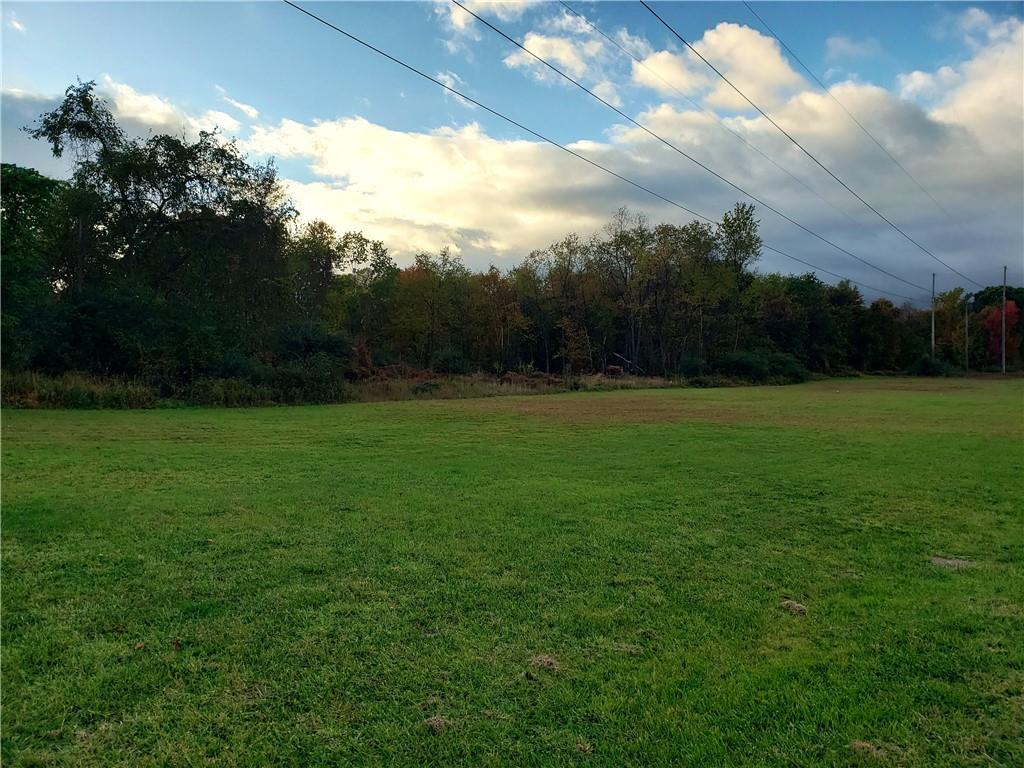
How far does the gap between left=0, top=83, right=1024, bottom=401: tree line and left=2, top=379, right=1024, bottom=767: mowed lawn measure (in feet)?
56.6

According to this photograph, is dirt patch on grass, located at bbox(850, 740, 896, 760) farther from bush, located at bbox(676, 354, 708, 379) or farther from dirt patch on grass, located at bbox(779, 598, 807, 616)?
bush, located at bbox(676, 354, 708, 379)

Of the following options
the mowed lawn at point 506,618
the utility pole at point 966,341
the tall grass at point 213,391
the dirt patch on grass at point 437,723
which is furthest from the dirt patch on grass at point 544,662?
the utility pole at point 966,341

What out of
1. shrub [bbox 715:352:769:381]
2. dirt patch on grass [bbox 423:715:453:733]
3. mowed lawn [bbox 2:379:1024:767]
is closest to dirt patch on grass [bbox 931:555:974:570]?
mowed lawn [bbox 2:379:1024:767]

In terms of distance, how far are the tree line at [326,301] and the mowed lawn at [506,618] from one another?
1724 cm

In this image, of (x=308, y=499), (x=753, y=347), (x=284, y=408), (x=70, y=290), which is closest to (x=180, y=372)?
(x=284, y=408)

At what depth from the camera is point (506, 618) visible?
4016 millimetres

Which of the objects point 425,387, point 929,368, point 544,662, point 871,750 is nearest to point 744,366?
point 929,368

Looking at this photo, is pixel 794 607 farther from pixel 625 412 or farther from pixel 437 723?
pixel 625 412

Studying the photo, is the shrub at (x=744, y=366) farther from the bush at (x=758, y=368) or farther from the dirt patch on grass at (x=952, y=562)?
the dirt patch on grass at (x=952, y=562)

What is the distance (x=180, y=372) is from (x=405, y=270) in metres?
32.3

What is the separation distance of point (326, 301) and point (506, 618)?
164ft

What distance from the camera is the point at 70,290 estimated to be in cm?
2725

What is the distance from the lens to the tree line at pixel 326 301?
79.8 ft

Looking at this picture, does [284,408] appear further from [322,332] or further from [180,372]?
[322,332]
